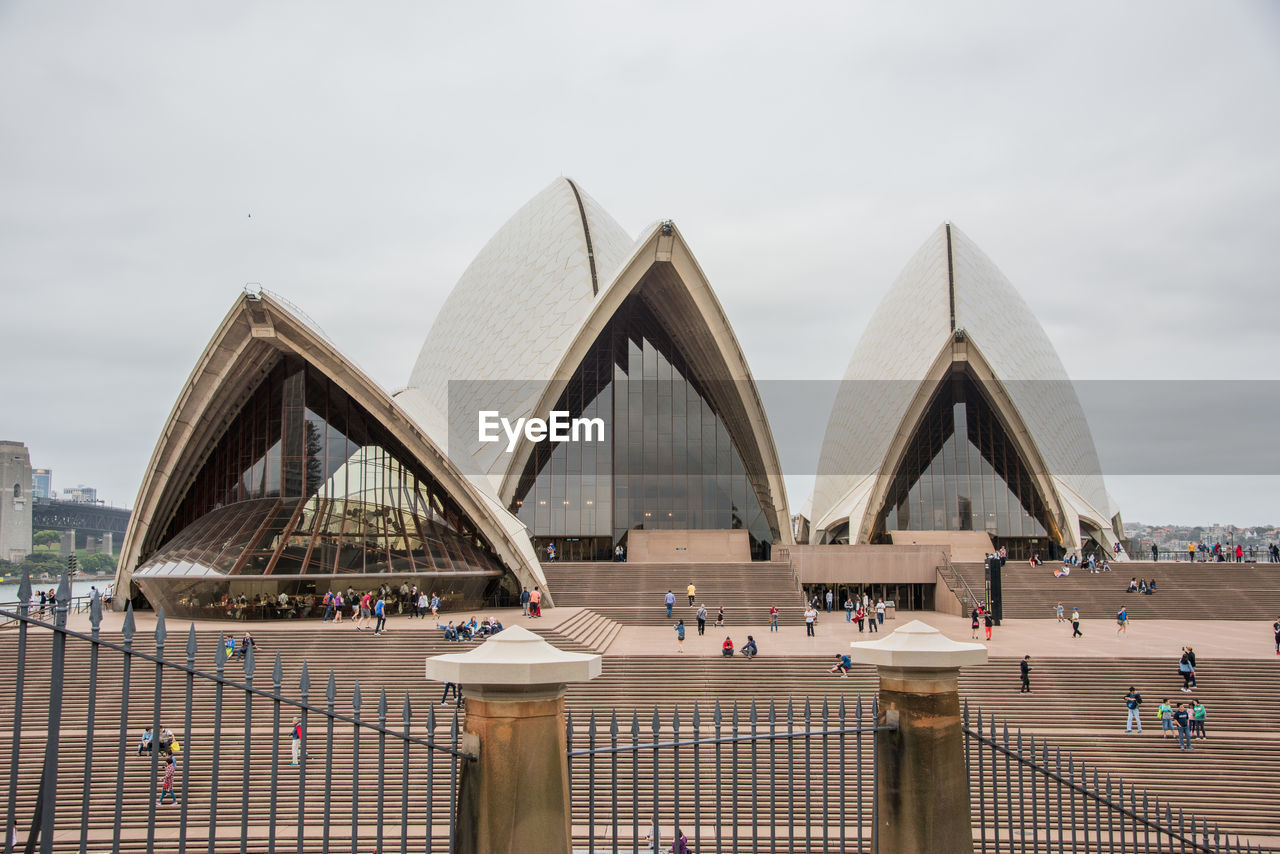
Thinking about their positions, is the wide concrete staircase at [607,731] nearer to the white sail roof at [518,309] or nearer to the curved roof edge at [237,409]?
→ the curved roof edge at [237,409]

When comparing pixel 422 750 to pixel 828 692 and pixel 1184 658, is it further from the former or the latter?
pixel 1184 658

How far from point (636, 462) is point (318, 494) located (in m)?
12.6

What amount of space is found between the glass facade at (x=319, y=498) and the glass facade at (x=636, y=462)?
23.6ft

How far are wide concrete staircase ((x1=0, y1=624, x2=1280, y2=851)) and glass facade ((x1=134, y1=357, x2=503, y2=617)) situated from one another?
16.1 feet

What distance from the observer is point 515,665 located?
12.8ft

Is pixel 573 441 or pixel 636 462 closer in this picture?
pixel 573 441

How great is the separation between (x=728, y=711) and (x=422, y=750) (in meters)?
4.80

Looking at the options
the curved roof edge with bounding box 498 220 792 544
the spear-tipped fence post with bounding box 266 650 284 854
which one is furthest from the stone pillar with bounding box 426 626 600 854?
the curved roof edge with bounding box 498 220 792 544

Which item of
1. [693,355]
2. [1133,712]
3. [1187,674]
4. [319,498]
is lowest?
[1133,712]

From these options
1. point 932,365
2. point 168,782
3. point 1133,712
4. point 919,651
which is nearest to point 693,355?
point 932,365

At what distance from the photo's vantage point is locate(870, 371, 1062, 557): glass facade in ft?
124

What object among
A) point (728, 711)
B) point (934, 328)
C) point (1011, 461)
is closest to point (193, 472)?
point (728, 711)

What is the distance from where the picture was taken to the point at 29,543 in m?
46.2

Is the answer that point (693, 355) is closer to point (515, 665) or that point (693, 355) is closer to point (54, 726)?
point (515, 665)
